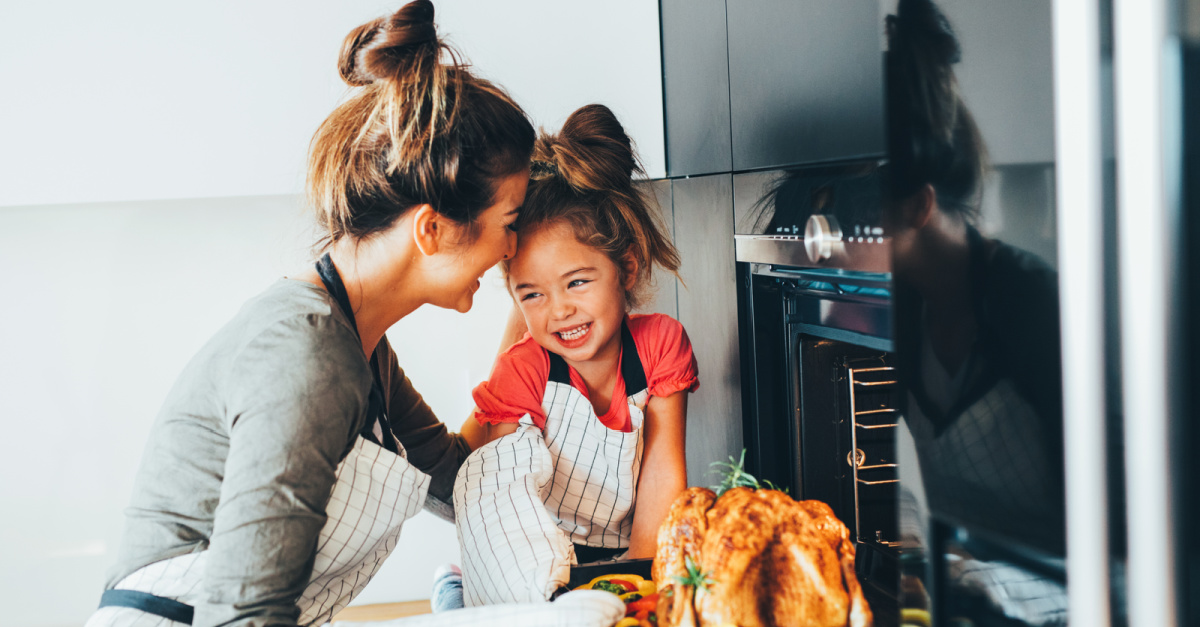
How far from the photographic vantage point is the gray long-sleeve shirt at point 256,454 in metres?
0.76

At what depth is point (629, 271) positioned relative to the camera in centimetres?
125

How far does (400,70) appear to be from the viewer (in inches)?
36.7

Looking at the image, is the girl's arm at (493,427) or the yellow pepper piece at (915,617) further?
the girl's arm at (493,427)

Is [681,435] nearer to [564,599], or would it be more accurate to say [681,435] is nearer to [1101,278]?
[564,599]

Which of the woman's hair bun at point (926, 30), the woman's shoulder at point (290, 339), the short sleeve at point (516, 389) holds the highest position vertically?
the woman's hair bun at point (926, 30)

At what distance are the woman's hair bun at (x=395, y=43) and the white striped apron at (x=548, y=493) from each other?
0.51 metres

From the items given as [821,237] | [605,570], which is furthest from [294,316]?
[821,237]

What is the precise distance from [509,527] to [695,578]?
0.33 metres

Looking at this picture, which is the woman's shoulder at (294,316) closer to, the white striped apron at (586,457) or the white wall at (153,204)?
the white striped apron at (586,457)

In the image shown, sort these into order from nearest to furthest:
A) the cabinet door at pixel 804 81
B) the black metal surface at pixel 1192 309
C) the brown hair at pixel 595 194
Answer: the black metal surface at pixel 1192 309 < the cabinet door at pixel 804 81 < the brown hair at pixel 595 194

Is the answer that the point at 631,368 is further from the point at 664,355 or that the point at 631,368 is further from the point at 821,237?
the point at 821,237

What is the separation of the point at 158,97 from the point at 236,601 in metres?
0.98

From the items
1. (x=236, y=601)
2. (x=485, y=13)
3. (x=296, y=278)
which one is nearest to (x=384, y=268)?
(x=296, y=278)

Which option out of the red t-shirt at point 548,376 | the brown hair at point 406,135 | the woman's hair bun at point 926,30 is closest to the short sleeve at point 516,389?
the red t-shirt at point 548,376
